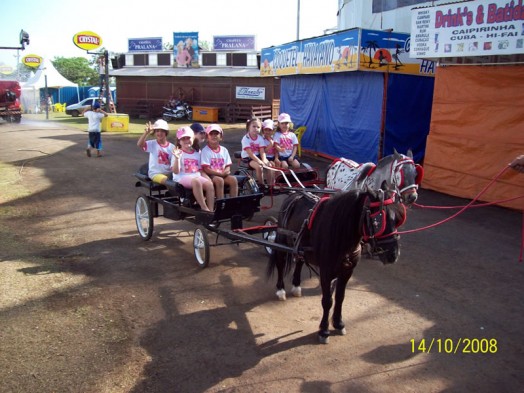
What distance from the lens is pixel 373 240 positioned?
389cm

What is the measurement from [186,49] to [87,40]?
27.5ft

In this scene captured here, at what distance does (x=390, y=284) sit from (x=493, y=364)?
1.83 meters

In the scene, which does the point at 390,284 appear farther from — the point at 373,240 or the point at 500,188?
the point at 500,188

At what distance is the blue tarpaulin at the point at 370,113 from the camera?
13000 mm

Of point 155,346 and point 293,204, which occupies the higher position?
point 293,204

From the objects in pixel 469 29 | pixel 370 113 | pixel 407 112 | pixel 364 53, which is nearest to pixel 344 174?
pixel 469 29

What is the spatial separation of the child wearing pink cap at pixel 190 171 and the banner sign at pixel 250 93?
906 inches

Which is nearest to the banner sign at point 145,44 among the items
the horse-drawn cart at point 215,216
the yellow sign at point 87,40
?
the yellow sign at point 87,40

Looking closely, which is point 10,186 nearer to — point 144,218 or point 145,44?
point 144,218

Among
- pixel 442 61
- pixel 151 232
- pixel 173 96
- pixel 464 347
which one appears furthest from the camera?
pixel 173 96

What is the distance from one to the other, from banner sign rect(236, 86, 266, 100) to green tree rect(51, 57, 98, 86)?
43750 mm

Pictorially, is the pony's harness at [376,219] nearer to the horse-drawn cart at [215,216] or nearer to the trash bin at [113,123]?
the horse-drawn cart at [215,216]

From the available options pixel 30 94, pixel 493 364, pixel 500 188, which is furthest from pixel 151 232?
pixel 30 94

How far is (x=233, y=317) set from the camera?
490 centimetres
